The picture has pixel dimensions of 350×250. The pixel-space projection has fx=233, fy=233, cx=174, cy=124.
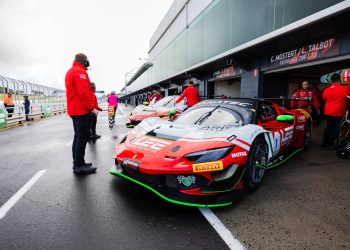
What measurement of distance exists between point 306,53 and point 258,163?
5.12m

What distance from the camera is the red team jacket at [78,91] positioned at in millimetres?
3500

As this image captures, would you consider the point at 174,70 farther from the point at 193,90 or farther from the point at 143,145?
the point at 143,145

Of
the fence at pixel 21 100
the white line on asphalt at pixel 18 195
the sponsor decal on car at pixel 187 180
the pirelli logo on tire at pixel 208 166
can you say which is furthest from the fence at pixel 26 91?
the pirelli logo on tire at pixel 208 166

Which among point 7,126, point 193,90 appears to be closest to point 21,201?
point 193,90

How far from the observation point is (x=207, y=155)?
2387 millimetres

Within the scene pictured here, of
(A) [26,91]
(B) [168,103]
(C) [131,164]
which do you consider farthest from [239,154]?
(A) [26,91]

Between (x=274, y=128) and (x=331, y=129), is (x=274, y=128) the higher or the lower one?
the higher one

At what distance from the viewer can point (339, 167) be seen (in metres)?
4.04

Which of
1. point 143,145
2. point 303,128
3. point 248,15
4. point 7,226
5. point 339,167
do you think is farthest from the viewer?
point 248,15

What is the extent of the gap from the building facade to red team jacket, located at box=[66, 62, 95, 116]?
3.29 meters

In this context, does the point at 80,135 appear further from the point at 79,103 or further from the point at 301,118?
the point at 301,118

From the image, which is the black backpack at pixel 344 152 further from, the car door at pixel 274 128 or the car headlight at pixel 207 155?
the car headlight at pixel 207 155

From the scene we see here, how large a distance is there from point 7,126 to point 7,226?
10.4 meters

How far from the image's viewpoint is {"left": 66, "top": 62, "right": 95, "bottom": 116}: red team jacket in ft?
11.5
